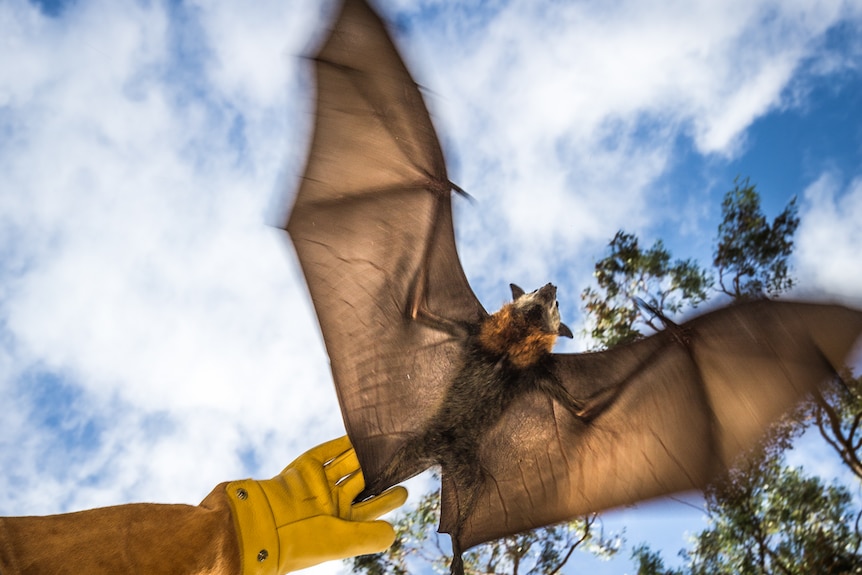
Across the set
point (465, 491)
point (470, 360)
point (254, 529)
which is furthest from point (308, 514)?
point (470, 360)

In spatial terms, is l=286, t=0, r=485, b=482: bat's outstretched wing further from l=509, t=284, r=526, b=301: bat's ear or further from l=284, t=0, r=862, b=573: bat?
l=509, t=284, r=526, b=301: bat's ear

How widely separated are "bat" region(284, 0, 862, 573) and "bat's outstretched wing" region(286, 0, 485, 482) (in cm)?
1

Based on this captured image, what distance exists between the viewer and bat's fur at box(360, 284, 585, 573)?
15.6 ft

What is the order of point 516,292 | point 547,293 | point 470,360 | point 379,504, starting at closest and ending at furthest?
point 379,504 < point 470,360 < point 547,293 < point 516,292

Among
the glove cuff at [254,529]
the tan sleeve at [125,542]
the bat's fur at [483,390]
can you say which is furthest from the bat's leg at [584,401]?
the tan sleeve at [125,542]

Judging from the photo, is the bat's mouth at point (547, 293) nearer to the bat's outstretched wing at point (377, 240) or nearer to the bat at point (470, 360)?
the bat at point (470, 360)

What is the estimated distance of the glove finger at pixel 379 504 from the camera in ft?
13.9

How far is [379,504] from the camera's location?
437 centimetres

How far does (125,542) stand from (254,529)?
0.67 meters

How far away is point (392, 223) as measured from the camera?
523cm

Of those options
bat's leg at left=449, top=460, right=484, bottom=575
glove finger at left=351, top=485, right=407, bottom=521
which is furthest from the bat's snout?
glove finger at left=351, top=485, right=407, bottom=521

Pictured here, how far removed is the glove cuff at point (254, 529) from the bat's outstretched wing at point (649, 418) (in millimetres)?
1633

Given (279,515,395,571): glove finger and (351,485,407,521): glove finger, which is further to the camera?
(351,485,407,521): glove finger

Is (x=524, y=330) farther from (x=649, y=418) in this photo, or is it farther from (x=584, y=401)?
(x=649, y=418)
